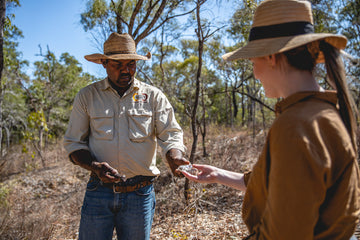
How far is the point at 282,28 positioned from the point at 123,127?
153cm

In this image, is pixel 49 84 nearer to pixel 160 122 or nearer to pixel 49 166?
pixel 49 166

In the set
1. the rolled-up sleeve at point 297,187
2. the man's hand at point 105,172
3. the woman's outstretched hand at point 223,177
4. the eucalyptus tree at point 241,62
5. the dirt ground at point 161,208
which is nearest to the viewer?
the rolled-up sleeve at point 297,187

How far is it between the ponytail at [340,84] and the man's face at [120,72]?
5.59ft

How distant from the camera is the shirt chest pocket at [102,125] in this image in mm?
2264

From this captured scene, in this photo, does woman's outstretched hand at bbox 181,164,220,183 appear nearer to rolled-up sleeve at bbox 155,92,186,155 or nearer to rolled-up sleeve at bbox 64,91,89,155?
rolled-up sleeve at bbox 155,92,186,155

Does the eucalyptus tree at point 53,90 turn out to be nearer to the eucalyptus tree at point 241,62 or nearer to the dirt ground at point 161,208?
the dirt ground at point 161,208

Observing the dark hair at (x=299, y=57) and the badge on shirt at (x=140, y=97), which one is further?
the badge on shirt at (x=140, y=97)

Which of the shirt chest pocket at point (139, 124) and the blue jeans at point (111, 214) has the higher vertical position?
the shirt chest pocket at point (139, 124)

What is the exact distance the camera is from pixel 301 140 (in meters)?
0.90

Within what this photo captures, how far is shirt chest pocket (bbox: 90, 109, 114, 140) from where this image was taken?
7.43 feet

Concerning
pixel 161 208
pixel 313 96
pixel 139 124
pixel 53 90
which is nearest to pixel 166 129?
pixel 139 124

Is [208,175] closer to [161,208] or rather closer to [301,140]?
[301,140]

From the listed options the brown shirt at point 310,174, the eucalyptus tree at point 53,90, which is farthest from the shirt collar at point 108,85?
the eucalyptus tree at point 53,90

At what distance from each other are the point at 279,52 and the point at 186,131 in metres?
9.63
